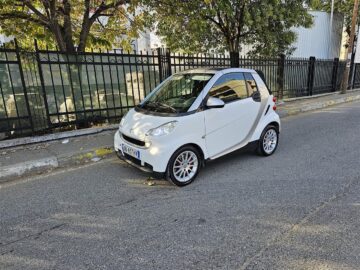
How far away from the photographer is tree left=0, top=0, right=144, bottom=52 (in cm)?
708

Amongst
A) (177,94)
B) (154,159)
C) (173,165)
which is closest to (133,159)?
(154,159)

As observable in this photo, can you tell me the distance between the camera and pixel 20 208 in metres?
3.52

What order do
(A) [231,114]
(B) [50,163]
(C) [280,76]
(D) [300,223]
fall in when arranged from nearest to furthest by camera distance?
1. (D) [300,223]
2. (A) [231,114]
3. (B) [50,163]
4. (C) [280,76]

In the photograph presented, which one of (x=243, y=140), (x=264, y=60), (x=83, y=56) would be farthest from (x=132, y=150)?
(x=264, y=60)

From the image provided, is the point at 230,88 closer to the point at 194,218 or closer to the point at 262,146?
the point at 262,146

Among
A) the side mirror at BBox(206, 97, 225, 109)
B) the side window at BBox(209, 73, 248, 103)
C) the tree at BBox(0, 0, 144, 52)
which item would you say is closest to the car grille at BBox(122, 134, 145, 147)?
the side mirror at BBox(206, 97, 225, 109)

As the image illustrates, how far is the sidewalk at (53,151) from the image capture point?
4.66 meters

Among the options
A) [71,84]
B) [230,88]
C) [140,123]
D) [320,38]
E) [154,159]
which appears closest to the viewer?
[154,159]

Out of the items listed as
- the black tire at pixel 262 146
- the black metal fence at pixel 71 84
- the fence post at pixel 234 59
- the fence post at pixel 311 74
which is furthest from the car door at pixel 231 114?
the fence post at pixel 311 74

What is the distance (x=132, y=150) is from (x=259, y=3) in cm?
896

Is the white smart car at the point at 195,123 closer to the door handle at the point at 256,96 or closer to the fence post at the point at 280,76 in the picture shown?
the door handle at the point at 256,96

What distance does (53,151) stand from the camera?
5336mm

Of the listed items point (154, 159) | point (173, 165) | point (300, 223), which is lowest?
point (300, 223)

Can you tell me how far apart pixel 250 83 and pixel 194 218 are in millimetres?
2819
